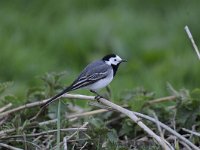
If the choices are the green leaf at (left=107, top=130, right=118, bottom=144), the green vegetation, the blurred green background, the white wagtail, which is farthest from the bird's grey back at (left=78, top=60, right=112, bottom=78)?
the blurred green background

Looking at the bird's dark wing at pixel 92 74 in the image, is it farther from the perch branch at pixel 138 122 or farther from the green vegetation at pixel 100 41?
the green vegetation at pixel 100 41

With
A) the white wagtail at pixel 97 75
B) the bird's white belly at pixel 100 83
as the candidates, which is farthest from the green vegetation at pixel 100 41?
the bird's white belly at pixel 100 83

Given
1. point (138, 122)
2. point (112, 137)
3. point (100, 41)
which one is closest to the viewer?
point (138, 122)

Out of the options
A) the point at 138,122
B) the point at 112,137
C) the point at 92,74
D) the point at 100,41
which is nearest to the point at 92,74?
the point at 92,74

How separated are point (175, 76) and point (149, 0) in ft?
8.92

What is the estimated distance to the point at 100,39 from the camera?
35.2 feet

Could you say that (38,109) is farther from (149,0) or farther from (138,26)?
(149,0)

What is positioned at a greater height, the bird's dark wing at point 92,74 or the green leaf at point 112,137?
the bird's dark wing at point 92,74

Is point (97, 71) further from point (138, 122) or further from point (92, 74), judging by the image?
point (138, 122)

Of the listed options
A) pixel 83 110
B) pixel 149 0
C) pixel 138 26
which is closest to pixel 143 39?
pixel 138 26

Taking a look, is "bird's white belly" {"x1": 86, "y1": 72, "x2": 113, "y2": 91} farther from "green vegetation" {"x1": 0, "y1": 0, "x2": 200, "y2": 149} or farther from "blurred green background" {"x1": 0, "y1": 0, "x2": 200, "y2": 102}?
"blurred green background" {"x1": 0, "y1": 0, "x2": 200, "y2": 102}

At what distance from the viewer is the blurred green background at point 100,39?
31.3ft

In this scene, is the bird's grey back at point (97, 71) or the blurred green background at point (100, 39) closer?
the bird's grey back at point (97, 71)

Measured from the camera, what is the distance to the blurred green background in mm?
9555
